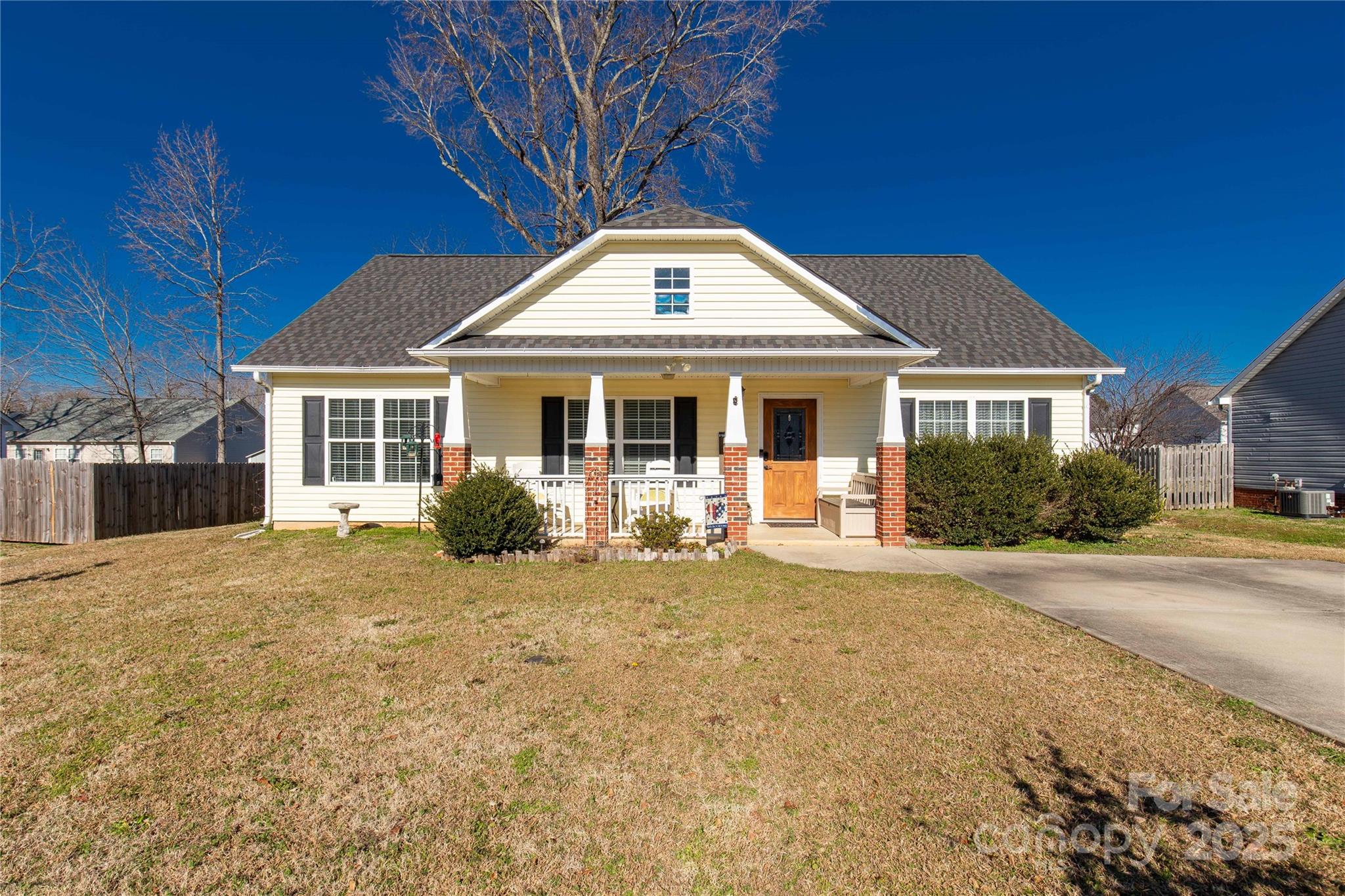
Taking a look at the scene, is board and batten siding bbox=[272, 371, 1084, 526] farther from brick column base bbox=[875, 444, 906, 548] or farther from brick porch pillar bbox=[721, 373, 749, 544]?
brick porch pillar bbox=[721, 373, 749, 544]

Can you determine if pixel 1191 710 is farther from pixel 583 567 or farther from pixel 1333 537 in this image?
pixel 1333 537

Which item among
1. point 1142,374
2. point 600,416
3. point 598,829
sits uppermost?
point 1142,374

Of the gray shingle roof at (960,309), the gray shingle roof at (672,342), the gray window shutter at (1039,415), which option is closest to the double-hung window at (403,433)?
the gray shingle roof at (672,342)

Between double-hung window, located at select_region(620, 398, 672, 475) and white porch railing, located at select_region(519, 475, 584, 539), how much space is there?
71.2 inches

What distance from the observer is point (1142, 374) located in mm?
23156

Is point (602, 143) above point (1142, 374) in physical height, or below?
above

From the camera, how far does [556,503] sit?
973 centimetres

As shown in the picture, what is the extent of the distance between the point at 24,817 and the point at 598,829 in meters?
2.78

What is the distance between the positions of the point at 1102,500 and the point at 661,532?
25.1 feet

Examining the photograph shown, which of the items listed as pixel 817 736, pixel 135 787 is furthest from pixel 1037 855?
pixel 135 787

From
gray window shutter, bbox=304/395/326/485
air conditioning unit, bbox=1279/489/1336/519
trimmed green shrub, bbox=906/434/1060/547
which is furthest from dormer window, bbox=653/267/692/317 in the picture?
air conditioning unit, bbox=1279/489/1336/519

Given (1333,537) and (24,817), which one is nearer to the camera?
(24,817)

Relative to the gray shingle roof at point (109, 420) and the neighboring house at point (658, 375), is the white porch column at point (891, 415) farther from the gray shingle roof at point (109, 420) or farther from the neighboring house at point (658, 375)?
the gray shingle roof at point (109, 420)

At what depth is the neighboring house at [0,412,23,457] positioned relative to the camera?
24438 mm
